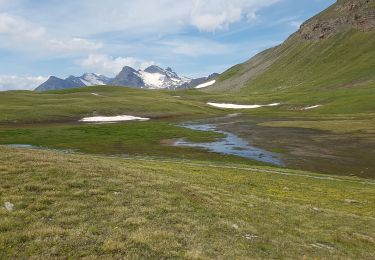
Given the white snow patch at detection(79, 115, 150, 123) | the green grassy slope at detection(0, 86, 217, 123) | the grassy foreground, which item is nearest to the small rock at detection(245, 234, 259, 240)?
the grassy foreground

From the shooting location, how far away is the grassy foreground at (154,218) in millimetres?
17344

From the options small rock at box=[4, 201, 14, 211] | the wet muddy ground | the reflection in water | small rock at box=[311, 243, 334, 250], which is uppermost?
small rock at box=[4, 201, 14, 211]

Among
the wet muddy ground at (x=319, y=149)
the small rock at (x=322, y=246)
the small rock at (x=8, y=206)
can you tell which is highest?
the small rock at (x=8, y=206)

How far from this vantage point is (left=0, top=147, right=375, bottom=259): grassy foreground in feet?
56.9

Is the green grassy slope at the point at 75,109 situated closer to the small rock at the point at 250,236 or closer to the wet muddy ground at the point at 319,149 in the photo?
the wet muddy ground at the point at 319,149

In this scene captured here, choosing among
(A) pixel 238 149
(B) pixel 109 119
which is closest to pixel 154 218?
(A) pixel 238 149

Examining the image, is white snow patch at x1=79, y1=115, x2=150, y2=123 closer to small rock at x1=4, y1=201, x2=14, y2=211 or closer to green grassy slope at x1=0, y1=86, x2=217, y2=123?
green grassy slope at x1=0, y1=86, x2=217, y2=123

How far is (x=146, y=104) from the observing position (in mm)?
187125

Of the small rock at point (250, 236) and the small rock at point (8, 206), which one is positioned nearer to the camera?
the small rock at point (8, 206)

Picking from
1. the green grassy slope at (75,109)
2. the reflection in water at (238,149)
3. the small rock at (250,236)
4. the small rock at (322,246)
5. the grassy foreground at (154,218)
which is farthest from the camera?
the green grassy slope at (75,109)

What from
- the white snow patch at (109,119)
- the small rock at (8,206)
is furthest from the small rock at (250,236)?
the white snow patch at (109,119)

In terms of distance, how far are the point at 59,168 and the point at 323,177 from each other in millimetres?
35093

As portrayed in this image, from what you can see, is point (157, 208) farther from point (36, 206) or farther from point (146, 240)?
point (36, 206)

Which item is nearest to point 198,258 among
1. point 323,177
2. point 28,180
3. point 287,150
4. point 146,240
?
point 146,240
